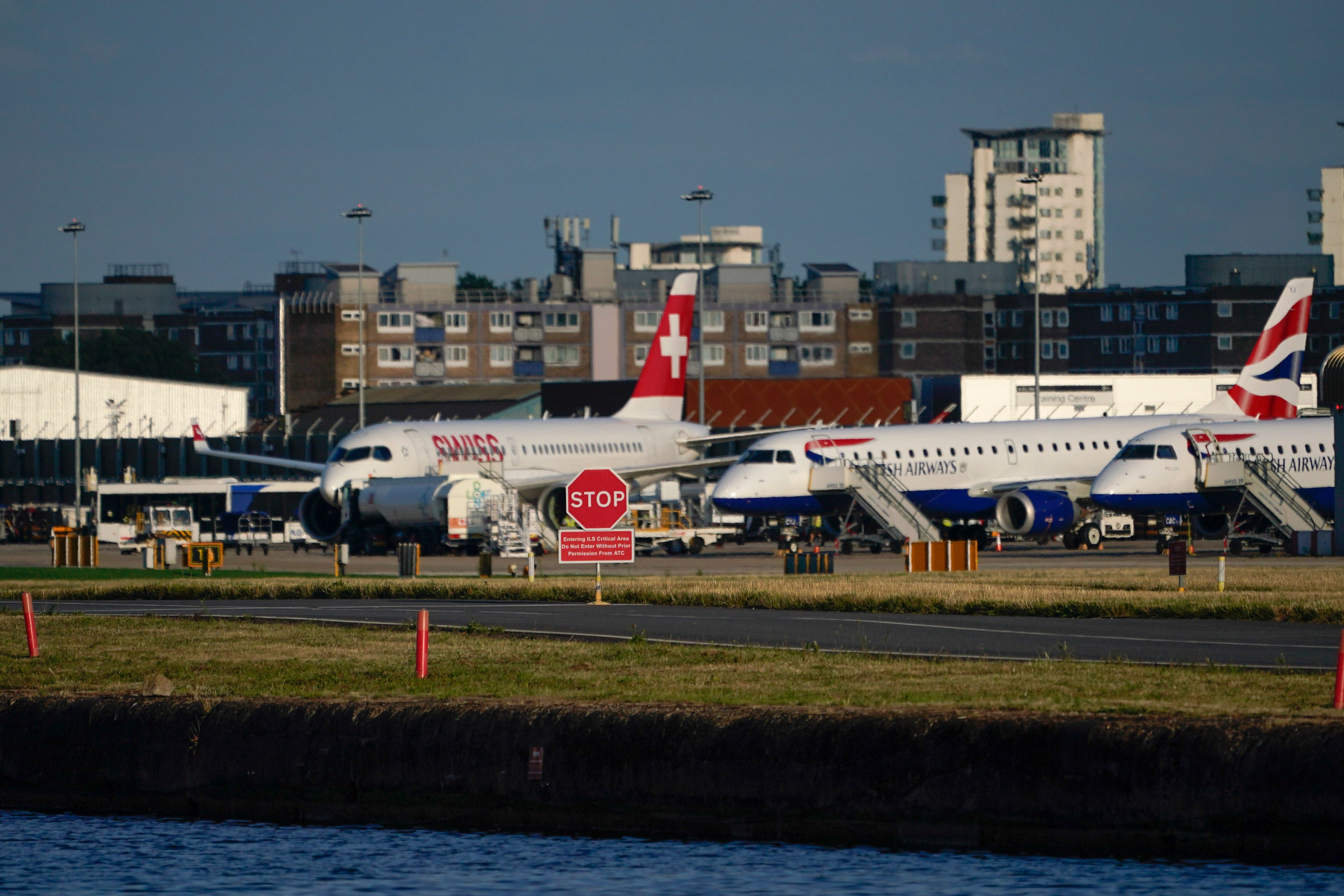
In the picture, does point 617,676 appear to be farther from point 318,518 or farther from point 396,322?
point 396,322

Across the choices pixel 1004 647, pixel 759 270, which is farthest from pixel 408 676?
pixel 759 270

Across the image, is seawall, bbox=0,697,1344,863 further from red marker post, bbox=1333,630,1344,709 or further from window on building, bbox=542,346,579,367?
window on building, bbox=542,346,579,367

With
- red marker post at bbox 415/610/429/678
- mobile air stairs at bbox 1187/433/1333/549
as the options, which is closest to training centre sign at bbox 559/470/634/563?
red marker post at bbox 415/610/429/678

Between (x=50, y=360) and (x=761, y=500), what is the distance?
148483mm

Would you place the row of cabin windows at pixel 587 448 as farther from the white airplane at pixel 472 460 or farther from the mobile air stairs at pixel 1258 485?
the mobile air stairs at pixel 1258 485

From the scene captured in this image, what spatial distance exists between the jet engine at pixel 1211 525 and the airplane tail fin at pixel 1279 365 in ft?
49.0

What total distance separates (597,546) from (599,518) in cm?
112

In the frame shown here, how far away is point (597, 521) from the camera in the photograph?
33.6 meters

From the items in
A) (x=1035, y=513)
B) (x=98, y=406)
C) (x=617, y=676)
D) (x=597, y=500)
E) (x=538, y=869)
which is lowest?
(x=538, y=869)

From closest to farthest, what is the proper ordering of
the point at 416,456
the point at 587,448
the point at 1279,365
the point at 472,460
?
1. the point at 416,456
2. the point at 472,460
3. the point at 587,448
4. the point at 1279,365

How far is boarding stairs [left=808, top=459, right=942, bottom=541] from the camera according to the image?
5934 cm

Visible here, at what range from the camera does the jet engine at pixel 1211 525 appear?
5862cm

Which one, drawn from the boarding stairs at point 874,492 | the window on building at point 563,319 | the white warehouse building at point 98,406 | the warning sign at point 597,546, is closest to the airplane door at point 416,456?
the boarding stairs at point 874,492

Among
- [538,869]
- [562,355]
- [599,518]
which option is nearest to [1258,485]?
[599,518]
